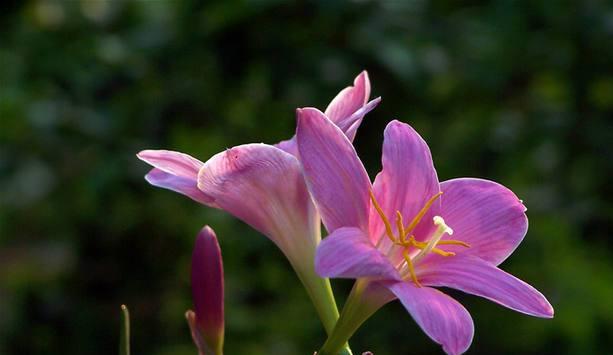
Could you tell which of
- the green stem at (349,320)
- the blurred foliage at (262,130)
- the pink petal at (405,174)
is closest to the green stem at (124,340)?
the green stem at (349,320)

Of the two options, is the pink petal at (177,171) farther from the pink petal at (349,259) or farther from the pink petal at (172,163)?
the pink petal at (349,259)

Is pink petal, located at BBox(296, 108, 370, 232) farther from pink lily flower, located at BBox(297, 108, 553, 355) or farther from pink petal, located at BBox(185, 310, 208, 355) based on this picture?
pink petal, located at BBox(185, 310, 208, 355)

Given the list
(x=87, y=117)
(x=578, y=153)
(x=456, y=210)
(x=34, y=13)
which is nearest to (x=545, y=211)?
(x=578, y=153)

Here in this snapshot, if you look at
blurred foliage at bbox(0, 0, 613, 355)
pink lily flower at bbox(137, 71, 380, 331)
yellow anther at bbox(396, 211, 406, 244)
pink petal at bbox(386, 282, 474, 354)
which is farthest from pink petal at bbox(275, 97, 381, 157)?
blurred foliage at bbox(0, 0, 613, 355)

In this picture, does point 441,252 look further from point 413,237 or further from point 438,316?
point 438,316

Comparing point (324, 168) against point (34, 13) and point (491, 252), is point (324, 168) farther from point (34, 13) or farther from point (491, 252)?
point (34, 13)

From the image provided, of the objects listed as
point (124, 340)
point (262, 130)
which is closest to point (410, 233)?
point (124, 340)
